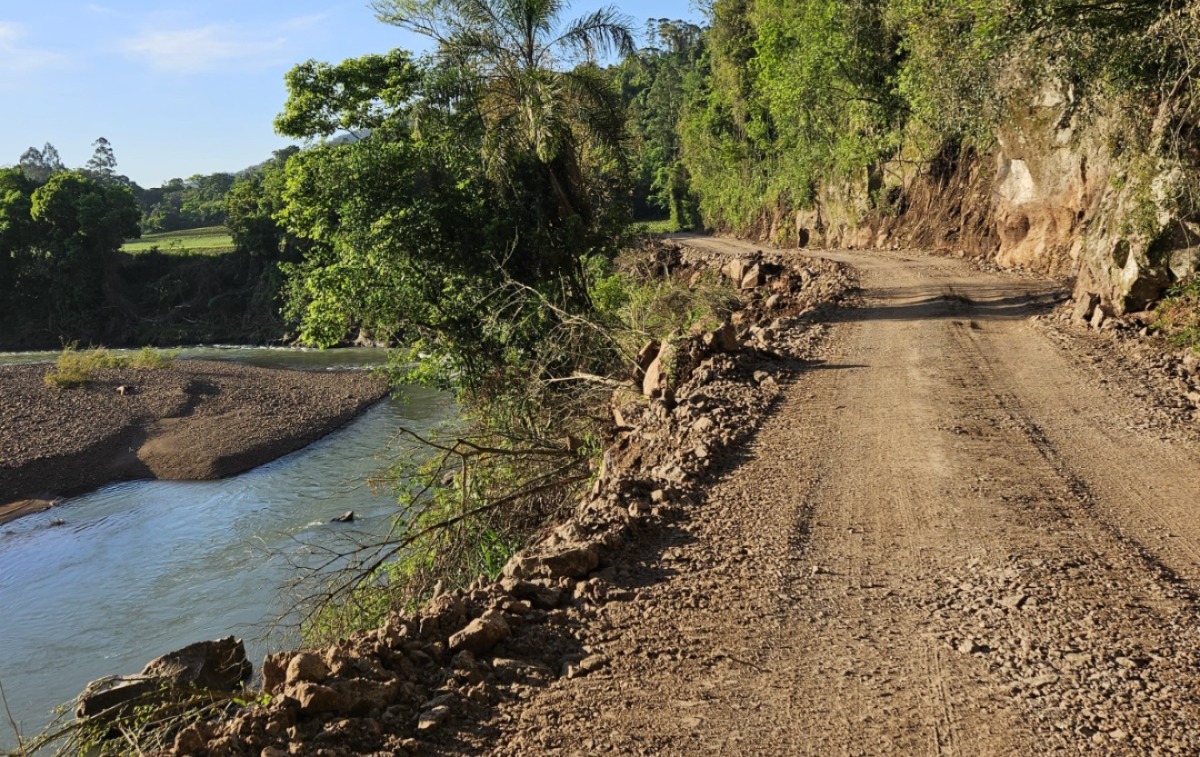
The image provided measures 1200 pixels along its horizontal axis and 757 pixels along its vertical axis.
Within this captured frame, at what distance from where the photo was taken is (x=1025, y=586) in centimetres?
420

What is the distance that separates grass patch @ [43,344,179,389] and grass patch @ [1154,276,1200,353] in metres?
31.4

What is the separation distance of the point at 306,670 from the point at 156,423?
24429 millimetres

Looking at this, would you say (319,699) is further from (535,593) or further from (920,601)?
(920,601)

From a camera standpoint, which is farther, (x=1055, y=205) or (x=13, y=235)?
(x=13, y=235)

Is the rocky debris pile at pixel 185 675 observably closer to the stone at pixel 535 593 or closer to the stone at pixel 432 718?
the stone at pixel 535 593

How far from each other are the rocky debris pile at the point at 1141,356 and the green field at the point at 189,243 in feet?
175

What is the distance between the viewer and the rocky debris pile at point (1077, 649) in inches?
123

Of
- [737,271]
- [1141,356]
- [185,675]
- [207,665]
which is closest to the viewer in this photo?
[185,675]

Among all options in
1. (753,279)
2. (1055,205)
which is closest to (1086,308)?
(1055,205)

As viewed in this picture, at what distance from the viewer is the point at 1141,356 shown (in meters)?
8.60

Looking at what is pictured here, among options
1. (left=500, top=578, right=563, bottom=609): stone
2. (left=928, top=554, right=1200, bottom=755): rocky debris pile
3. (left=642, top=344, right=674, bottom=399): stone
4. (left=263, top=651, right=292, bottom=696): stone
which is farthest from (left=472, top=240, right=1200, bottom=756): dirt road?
(left=642, top=344, right=674, bottom=399): stone

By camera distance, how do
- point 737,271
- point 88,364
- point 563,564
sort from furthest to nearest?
point 88,364, point 737,271, point 563,564

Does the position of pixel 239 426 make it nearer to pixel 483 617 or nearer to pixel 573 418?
pixel 573 418

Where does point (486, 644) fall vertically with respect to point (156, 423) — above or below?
above
